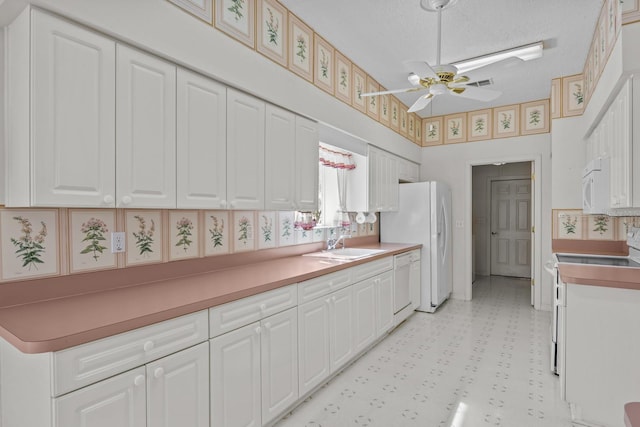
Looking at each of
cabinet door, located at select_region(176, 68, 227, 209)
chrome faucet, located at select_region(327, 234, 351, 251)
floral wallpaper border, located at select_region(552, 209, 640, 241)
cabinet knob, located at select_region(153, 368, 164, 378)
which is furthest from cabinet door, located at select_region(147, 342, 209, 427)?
floral wallpaper border, located at select_region(552, 209, 640, 241)

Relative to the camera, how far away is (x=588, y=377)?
2.20 metres

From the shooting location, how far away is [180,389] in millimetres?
1524

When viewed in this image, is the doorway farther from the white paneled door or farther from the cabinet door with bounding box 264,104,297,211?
the cabinet door with bounding box 264,104,297,211

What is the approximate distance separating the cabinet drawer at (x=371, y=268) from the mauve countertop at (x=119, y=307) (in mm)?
738

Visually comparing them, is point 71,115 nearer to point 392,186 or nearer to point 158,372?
point 158,372

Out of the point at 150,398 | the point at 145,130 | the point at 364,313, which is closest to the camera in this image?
the point at 150,398

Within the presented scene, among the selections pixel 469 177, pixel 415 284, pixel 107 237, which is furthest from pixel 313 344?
pixel 469 177

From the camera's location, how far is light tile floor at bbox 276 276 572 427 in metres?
2.26

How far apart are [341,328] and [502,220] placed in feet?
18.3

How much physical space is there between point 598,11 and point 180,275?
355cm

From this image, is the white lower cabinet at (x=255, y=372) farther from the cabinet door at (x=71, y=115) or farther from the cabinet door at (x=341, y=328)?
the cabinet door at (x=71, y=115)

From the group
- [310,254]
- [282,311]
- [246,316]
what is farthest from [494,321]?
[246,316]

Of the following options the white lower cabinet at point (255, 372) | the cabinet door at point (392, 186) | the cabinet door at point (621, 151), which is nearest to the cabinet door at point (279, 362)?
the white lower cabinet at point (255, 372)

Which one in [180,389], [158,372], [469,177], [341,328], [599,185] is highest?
[469,177]
